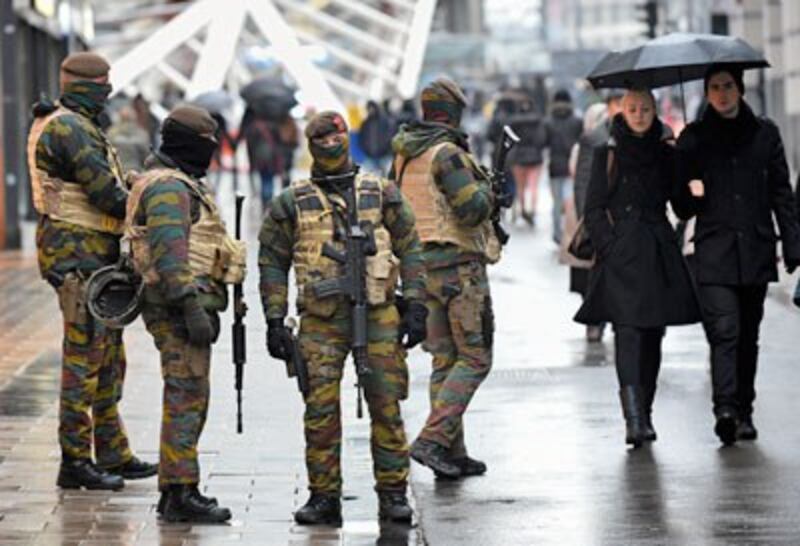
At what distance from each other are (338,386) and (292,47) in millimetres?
50614

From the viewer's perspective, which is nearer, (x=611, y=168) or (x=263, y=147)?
(x=611, y=168)

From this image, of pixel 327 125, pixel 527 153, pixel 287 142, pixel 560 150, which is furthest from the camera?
pixel 287 142

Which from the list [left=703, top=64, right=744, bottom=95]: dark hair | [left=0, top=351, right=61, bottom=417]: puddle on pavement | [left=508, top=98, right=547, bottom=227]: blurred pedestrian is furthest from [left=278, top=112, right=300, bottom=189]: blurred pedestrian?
[left=703, top=64, right=744, bottom=95]: dark hair

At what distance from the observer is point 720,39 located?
13.1 metres

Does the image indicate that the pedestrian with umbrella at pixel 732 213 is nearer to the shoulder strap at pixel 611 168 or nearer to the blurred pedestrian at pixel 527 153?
the shoulder strap at pixel 611 168

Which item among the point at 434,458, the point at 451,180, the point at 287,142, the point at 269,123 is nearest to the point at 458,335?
the point at 434,458

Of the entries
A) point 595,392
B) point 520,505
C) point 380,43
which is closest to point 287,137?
point 595,392

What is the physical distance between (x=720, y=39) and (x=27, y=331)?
7779 millimetres

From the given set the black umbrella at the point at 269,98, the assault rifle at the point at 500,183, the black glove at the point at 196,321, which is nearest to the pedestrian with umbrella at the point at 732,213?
the assault rifle at the point at 500,183

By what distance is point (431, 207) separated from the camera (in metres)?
12.0

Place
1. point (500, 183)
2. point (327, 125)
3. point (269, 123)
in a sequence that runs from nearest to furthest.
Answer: point (327, 125) → point (500, 183) → point (269, 123)

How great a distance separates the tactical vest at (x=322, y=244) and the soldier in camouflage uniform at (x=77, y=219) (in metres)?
1.16

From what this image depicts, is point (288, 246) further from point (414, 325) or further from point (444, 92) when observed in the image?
point (444, 92)

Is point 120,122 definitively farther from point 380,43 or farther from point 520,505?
point 380,43
